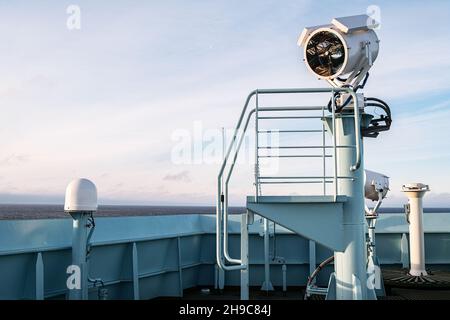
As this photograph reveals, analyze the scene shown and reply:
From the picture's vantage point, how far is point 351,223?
6188mm

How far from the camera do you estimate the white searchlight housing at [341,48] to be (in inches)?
249

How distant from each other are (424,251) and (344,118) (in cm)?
611

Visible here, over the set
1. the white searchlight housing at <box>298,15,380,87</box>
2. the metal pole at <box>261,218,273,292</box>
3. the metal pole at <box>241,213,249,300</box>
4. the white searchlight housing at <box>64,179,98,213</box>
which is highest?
the white searchlight housing at <box>298,15,380,87</box>

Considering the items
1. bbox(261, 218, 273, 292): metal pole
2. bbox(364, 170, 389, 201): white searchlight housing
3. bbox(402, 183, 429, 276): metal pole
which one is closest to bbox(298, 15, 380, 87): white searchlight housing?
bbox(364, 170, 389, 201): white searchlight housing

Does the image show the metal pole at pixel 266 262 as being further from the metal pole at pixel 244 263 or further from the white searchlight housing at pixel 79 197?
the metal pole at pixel 244 263

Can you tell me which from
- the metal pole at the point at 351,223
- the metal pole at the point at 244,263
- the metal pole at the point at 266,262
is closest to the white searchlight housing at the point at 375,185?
the metal pole at the point at 266,262

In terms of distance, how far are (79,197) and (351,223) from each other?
4255 millimetres

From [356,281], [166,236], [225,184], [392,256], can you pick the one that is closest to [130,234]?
[166,236]

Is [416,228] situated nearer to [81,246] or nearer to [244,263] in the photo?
[244,263]

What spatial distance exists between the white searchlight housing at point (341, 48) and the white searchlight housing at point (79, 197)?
4020 mm

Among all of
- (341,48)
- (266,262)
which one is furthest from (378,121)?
(266,262)

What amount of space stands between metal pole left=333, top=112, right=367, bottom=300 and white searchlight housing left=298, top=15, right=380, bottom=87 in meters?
0.68

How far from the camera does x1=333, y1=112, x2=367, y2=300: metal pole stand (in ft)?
20.3

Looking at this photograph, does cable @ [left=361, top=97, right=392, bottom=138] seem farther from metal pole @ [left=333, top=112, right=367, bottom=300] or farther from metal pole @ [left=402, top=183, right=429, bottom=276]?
metal pole @ [left=402, top=183, right=429, bottom=276]
